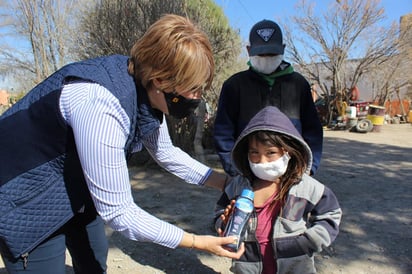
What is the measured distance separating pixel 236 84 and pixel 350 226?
2.27m

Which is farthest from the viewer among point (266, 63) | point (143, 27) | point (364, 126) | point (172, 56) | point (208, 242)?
point (364, 126)

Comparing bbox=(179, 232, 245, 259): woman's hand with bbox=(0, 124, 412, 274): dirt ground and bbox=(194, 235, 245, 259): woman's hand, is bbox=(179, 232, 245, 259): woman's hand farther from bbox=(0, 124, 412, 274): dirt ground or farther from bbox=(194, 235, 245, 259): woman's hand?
bbox=(0, 124, 412, 274): dirt ground

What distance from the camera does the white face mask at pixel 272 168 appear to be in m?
1.79

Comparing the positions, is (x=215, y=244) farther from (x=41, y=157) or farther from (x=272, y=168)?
(x=41, y=157)

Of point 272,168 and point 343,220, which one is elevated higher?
point 272,168

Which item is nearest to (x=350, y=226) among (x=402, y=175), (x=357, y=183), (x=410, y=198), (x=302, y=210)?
(x=410, y=198)

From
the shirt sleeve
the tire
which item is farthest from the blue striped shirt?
the tire

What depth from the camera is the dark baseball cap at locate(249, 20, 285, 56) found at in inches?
98.9

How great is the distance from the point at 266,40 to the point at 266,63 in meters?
0.16

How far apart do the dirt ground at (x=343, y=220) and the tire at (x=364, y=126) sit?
5570mm

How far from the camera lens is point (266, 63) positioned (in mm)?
2547

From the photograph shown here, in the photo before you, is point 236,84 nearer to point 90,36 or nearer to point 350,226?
point 350,226

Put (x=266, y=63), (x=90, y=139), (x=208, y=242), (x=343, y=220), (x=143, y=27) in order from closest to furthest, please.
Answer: (x=90, y=139), (x=208, y=242), (x=266, y=63), (x=343, y=220), (x=143, y=27)

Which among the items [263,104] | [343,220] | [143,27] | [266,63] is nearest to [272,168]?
[263,104]
